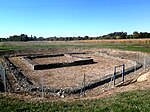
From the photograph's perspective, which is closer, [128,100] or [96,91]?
[128,100]

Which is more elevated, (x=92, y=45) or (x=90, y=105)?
(x=90, y=105)

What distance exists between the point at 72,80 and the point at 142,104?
10.8m

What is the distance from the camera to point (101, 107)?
10.4 metres

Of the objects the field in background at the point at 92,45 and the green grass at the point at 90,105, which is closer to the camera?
the green grass at the point at 90,105

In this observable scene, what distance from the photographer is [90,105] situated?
1091cm

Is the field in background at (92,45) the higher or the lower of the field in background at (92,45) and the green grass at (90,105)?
the lower

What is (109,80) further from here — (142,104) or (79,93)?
(142,104)

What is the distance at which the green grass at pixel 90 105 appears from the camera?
10102mm

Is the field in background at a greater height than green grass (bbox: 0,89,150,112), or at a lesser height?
lesser

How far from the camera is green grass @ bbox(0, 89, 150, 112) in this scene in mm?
10102

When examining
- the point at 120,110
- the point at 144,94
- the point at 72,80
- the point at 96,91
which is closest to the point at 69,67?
the point at 72,80

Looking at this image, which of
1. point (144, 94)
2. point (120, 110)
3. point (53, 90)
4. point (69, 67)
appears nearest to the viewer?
point (120, 110)

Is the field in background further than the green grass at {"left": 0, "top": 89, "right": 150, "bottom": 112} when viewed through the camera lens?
Yes

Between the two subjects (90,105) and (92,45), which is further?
(92,45)
